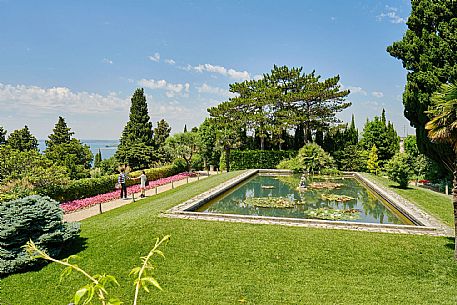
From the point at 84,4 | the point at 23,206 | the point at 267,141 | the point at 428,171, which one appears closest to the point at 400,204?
the point at 428,171

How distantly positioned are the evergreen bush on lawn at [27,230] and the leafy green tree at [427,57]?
14.1 meters

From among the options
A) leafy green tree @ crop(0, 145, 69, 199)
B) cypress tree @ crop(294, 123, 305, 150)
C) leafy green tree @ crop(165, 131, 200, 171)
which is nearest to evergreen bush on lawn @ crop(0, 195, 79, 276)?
leafy green tree @ crop(0, 145, 69, 199)

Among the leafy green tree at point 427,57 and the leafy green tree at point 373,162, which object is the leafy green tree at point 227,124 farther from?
the leafy green tree at point 427,57

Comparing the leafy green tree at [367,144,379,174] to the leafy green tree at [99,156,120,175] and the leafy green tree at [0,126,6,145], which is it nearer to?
the leafy green tree at [99,156,120,175]

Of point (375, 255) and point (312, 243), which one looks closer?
point (375, 255)

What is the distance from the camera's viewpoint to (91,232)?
7.82 m

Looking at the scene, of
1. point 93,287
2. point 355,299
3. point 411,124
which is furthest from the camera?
point 411,124

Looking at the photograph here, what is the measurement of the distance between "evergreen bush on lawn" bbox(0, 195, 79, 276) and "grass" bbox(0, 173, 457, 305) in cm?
31

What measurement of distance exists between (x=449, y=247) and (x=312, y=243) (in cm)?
276

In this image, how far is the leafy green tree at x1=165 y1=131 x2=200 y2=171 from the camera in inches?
936

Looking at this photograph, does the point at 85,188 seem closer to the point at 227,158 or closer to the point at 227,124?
the point at 227,158

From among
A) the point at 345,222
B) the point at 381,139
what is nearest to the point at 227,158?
the point at 381,139

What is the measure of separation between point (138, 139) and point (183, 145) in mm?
5522

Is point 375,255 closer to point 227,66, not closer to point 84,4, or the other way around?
point 84,4
